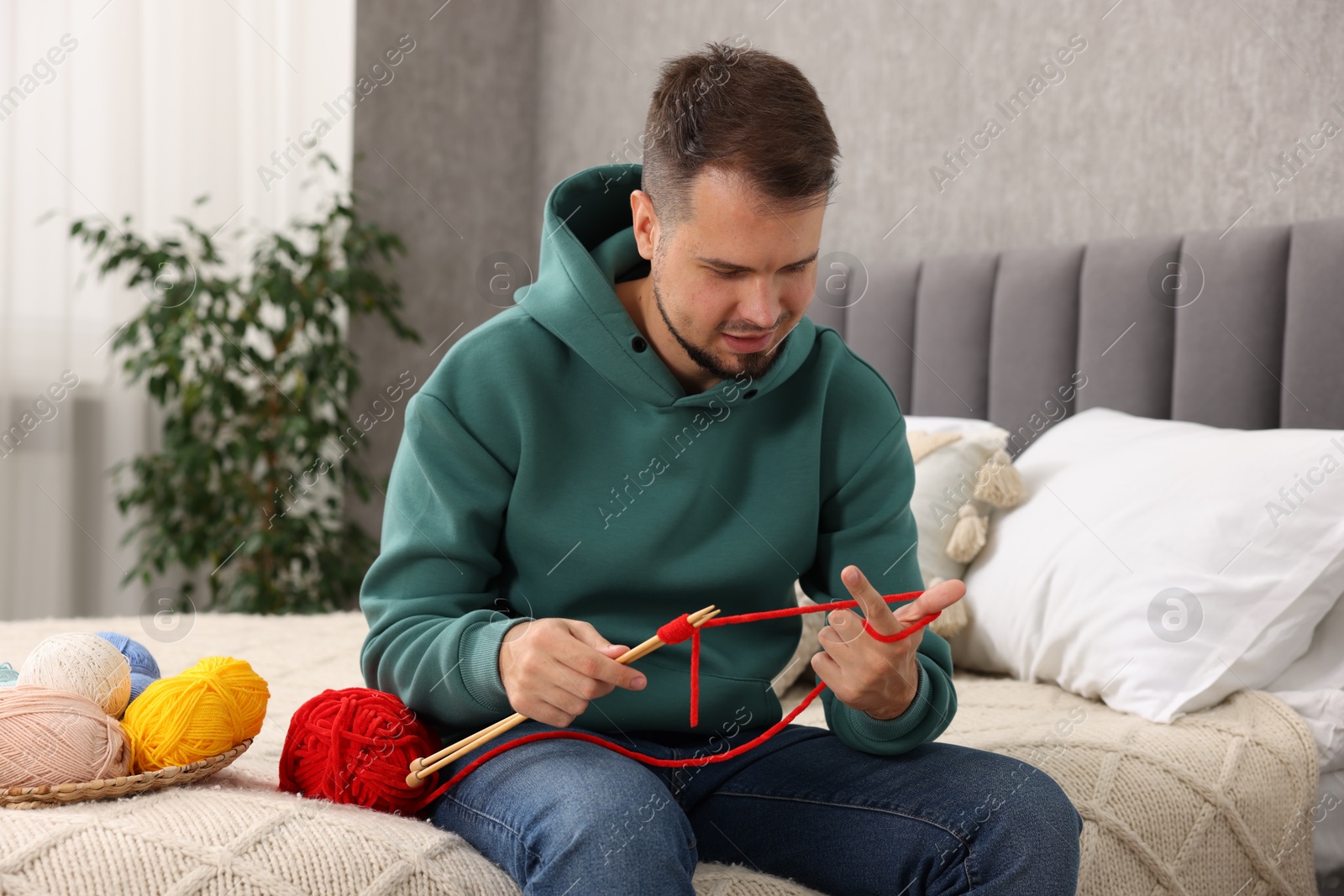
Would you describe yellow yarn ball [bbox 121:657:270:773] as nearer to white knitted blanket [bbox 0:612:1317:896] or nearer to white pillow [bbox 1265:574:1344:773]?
white knitted blanket [bbox 0:612:1317:896]

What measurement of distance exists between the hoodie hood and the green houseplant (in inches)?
62.1

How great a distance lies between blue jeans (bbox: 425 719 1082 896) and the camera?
0.85 metres

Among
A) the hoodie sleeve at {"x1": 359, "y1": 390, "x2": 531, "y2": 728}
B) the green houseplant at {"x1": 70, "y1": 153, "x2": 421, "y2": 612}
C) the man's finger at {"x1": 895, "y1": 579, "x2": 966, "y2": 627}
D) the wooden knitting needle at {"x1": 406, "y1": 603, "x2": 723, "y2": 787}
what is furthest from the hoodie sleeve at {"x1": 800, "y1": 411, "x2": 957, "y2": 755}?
the green houseplant at {"x1": 70, "y1": 153, "x2": 421, "y2": 612}

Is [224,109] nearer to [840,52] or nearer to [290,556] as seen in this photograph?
[290,556]

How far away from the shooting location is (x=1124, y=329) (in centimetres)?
188

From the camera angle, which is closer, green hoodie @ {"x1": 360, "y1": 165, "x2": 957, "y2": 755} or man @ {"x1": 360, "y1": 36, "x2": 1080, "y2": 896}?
man @ {"x1": 360, "y1": 36, "x2": 1080, "y2": 896}

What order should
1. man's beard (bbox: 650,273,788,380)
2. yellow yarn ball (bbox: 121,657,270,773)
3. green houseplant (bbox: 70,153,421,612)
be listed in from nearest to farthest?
yellow yarn ball (bbox: 121,657,270,773) → man's beard (bbox: 650,273,788,380) → green houseplant (bbox: 70,153,421,612)

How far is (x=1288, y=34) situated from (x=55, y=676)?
73.4 inches

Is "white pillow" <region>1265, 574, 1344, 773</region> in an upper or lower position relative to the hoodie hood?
lower

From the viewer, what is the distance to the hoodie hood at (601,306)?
1139 mm

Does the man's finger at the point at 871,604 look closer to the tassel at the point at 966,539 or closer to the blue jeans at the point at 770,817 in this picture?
the blue jeans at the point at 770,817

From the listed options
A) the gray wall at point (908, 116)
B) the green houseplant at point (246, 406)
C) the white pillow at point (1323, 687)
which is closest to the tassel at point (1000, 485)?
the white pillow at point (1323, 687)

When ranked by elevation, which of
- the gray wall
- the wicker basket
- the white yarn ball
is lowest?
the wicker basket

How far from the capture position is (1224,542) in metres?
1.43
